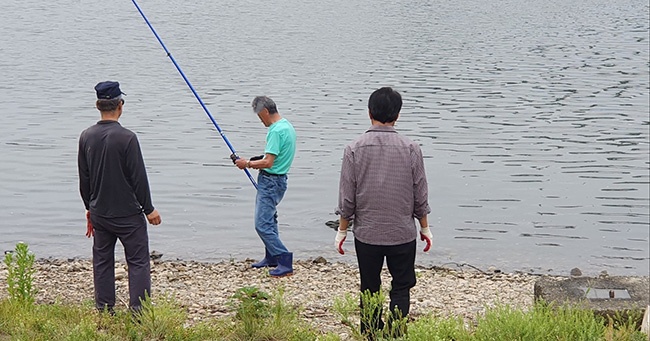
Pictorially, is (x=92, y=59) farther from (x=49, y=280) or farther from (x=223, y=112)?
(x=49, y=280)

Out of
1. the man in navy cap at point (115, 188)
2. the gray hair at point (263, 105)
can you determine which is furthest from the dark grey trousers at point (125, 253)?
the gray hair at point (263, 105)

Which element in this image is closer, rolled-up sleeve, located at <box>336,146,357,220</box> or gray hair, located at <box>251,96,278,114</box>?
rolled-up sleeve, located at <box>336,146,357,220</box>

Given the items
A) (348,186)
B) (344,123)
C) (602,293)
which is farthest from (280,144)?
(344,123)

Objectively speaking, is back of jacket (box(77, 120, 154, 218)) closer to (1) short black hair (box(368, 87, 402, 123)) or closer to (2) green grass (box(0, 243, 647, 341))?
(2) green grass (box(0, 243, 647, 341))

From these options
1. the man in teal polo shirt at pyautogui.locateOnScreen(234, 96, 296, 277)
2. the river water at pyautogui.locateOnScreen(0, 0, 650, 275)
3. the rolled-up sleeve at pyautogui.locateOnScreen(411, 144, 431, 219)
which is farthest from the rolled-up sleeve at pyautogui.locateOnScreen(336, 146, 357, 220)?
the river water at pyautogui.locateOnScreen(0, 0, 650, 275)

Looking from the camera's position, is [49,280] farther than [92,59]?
No

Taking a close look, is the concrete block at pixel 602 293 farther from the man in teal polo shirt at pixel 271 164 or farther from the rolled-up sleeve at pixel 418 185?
the man in teal polo shirt at pixel 271 164

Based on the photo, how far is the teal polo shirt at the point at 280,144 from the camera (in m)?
9.01

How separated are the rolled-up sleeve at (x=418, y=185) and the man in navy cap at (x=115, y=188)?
2.10 metres

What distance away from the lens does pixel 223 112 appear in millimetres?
23938

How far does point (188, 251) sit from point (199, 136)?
8.72 m

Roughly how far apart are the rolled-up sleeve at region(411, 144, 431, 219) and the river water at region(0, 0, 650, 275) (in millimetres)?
6297

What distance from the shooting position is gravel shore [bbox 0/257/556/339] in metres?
8.79

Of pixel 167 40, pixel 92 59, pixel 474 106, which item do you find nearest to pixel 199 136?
pixel 474 106
